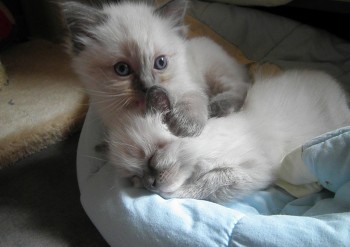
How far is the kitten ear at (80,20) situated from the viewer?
1086 millimetres

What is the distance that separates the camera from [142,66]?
3.31 ft

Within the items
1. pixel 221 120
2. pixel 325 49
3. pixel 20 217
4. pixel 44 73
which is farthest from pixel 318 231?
pixel 44 73

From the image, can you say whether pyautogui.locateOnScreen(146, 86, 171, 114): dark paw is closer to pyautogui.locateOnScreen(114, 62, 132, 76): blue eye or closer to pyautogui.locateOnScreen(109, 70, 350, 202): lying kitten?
pyautogui.locateOnScreen(109, 70, 350, 202): lying kitten

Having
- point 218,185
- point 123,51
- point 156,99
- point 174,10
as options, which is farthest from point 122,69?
point 218,185

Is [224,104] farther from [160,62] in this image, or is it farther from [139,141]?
[139,141]

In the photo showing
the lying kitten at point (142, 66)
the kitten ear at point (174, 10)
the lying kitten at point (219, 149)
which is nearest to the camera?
the lying kitten at point (219, 149)

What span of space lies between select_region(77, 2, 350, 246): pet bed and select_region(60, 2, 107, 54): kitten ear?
0.27m

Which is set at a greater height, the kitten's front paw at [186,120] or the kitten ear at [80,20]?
the kitten ear at [80,20]

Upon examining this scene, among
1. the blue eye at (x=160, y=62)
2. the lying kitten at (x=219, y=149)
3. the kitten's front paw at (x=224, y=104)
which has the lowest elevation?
the lying kitten at (x=219, y=149)

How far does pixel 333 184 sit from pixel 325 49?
0.73 m

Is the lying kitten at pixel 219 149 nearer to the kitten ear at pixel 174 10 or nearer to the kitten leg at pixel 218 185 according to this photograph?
the kitten leg at pixel 218 185

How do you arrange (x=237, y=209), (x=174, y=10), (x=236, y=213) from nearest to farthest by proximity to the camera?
1. (x=236, y=213)
2. (x=237, y=209)
3. (x=174, y=10)

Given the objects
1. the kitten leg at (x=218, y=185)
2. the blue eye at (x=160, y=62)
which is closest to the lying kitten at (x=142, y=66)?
the blue eye at (x=160, y=62)

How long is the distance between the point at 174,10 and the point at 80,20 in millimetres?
290
